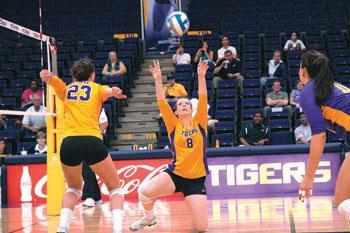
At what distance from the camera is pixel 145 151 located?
12.8 meters

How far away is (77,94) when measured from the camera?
6926 mm

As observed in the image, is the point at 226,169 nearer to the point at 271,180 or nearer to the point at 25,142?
the point at 271,180

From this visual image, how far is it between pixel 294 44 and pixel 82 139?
12.3 meters

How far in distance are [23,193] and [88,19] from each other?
1095 cm

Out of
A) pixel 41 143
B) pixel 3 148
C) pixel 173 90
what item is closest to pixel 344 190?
pixel 41 143

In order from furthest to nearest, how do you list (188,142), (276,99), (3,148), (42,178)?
1. (276,99)
2. (3,148)
3. (42,178)
4. (188,142)

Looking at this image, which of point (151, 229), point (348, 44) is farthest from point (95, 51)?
point (151, 229)

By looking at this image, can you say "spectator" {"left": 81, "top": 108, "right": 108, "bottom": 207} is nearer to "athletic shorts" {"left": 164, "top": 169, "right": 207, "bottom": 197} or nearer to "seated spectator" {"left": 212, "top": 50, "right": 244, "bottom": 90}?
"athletic shorts" {"left": 164, "top": 169, "right": 207, "bottom": 197}

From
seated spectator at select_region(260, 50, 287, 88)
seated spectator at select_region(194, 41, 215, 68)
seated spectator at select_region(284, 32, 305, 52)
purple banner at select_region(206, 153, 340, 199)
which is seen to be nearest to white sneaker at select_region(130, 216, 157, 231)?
purple banner at select_region(206, 153, 340, 199)

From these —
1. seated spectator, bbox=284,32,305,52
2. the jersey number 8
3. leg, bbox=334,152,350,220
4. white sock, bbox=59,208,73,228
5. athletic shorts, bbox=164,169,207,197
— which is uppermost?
seated spectator, bbox=284,32,305,52

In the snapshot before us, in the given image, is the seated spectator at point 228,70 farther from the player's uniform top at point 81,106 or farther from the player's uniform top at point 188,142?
the player's uniform top at point 81,106

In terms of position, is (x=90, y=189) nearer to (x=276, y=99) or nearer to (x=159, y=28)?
(x=276, y=99)

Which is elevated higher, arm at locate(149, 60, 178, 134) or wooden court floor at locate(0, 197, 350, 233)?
arm at locate(149, 60, 178, 134)

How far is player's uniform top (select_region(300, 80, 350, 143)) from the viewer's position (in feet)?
16.7
